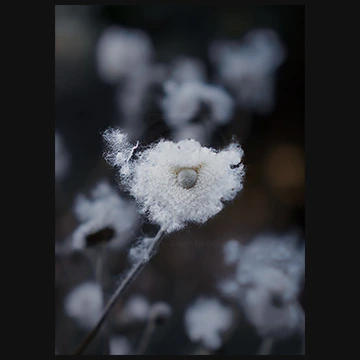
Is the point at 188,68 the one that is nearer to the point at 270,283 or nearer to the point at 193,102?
the point at 193,102

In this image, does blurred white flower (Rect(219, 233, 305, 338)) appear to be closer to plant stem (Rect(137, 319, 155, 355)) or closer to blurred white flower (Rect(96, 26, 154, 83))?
plant stem (Rect(137, 319, 155, 355))

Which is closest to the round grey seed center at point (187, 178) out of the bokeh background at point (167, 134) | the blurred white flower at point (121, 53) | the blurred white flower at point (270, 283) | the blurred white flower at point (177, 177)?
the blurred white flower at point (177, 177)

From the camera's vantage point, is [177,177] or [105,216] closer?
[177,177]

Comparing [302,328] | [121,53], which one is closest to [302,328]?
[302,328]

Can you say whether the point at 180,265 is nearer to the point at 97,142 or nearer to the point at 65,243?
the point at 65,243

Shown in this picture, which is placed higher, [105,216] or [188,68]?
[188,68]

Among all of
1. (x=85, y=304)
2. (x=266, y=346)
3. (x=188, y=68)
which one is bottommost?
(x=266, y=346)
